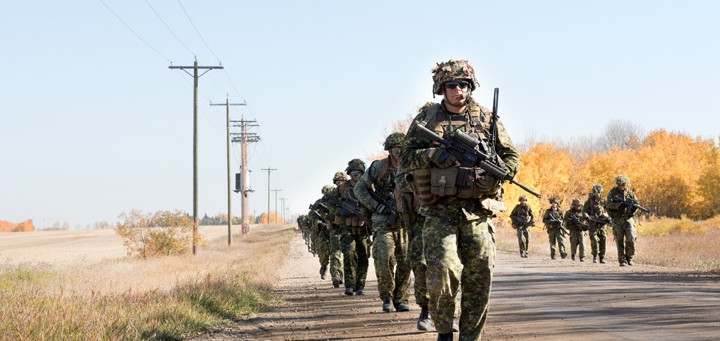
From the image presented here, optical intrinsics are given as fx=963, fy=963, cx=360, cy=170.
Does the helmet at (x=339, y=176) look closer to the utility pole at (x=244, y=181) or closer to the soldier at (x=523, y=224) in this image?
the soldier at (x=523, y=224)

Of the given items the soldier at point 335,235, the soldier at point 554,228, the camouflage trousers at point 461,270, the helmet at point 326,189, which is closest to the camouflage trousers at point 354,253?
the soldier at point 335,235

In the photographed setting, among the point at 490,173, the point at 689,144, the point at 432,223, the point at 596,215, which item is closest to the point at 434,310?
the point at 432,223

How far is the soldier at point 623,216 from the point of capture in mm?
22312

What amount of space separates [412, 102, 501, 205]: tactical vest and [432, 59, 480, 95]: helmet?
200mm

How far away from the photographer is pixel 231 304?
13125mm

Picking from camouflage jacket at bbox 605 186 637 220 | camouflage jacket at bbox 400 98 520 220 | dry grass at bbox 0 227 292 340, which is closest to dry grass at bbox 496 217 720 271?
camouflage jacket at bbox 605 186 637 220

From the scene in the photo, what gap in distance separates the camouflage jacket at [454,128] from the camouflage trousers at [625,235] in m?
15.4

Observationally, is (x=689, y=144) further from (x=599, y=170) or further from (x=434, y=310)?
(x=434, y=310)

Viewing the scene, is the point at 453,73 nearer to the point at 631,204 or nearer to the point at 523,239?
the point at 631,204

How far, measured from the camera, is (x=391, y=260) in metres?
12.1

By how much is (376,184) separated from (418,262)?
8.19ft

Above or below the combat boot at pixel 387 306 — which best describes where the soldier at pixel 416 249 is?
above

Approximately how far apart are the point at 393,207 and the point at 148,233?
927 inches

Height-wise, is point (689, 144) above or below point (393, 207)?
above
